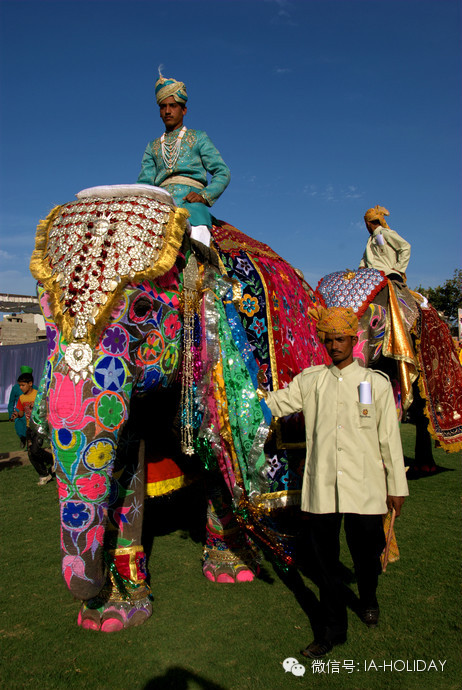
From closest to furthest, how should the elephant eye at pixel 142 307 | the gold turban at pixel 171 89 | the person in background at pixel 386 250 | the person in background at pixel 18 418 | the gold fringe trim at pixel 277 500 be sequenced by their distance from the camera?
the elephant eye at pixel 142 307
the gold fringe trim at pixel 277 500
the gold turban at pixel 171 89
the person in background at pixel 386 250
the person in background at pixel 18 418

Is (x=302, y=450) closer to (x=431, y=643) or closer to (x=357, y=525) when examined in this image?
(x=357, y=525)

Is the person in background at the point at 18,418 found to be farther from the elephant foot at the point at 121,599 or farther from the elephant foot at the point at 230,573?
the elephant foot at the point at 121,599

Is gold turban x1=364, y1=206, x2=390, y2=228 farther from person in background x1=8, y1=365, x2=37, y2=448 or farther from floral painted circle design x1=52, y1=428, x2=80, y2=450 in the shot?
person in background x1=8, y1=365, x2=37, y2=448

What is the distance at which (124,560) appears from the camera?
11.5 ft

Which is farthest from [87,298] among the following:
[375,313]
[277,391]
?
[375,313]

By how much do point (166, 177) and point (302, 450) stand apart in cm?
230

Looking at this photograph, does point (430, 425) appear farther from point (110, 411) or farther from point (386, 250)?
point (110, 411)

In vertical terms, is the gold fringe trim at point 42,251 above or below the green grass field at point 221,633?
above

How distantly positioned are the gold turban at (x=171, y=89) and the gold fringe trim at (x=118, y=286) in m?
1.47

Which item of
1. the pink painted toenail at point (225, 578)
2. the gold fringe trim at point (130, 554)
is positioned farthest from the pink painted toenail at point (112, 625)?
the pink painted toenail at point (225, 578)

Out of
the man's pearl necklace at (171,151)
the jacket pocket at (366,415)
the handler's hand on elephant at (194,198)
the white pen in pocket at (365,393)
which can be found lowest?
the jacket pocket at (366,415)

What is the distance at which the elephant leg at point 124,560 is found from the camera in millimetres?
3398

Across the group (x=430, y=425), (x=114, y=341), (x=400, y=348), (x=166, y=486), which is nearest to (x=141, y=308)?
(x=114, y=341)

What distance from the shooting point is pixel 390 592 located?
3.84 meters
